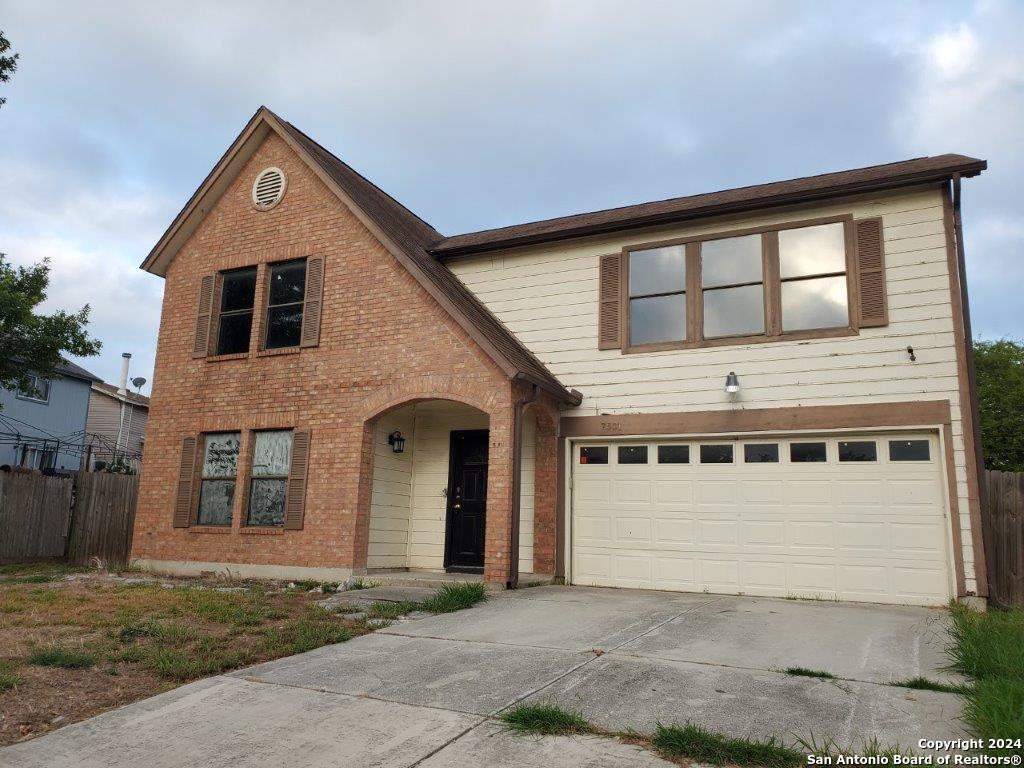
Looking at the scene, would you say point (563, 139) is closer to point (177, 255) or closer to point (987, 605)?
point (177, 255)

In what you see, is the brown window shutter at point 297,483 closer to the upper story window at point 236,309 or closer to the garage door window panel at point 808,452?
the upper story window at point 236,309

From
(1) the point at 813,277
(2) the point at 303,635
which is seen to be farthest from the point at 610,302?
(2) the point at 303,635

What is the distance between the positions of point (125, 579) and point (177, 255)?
596 centimetres

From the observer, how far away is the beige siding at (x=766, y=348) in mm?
9703

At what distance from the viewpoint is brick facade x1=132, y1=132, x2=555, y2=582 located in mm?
11078

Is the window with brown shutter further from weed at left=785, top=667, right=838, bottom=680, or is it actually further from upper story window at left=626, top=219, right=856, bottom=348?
weed at left=785, top=667, right=838, bottom=680

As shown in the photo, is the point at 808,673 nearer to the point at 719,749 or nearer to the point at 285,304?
the point at 719,749

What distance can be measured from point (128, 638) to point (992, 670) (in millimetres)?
6937

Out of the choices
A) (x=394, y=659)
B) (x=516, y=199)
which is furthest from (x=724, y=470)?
(x=516, y=199)

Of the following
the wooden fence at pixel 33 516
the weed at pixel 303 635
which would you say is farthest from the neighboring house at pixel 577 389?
the wooden fence at pixel 33 516

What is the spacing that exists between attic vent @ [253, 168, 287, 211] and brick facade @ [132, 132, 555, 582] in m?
0.14

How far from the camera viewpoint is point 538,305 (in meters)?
12.3

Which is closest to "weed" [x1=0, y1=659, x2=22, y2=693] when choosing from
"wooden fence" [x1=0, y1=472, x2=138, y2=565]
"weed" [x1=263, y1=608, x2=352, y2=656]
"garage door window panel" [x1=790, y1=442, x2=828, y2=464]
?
"weed" [x1=263, y1=608, x2=352, y2=656]

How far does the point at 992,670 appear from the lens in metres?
5.21
